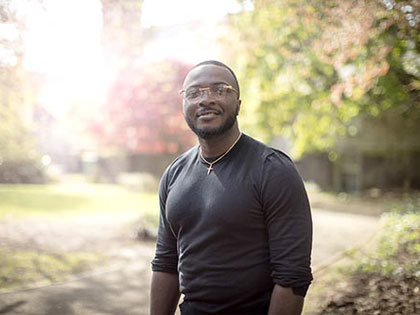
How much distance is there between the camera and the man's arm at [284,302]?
2.07 m

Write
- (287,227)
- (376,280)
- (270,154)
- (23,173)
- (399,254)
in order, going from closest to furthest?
(287,227), (270,154), (376,280), (399,254), (23,173)

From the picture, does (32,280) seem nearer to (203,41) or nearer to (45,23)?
(45,23)

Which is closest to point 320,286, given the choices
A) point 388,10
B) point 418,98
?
point 418,98

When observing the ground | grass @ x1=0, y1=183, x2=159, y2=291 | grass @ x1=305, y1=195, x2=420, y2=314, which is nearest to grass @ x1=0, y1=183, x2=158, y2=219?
Answer: grass @ x1=0, y1=183, x2=159, y2=291

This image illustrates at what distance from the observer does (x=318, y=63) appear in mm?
10797

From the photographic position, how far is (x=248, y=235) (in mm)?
2152

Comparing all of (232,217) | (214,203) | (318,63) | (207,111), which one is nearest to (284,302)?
(232,217)

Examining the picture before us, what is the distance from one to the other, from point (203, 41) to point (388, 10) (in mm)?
7378

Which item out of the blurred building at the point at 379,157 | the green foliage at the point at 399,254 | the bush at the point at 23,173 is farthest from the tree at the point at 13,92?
the blurred building at the point at 379,157

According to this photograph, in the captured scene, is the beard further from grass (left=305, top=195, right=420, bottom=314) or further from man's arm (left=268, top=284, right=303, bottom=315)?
grass (left=305, top=195, right=420, bottom=314)

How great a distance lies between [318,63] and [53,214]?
28.3ft

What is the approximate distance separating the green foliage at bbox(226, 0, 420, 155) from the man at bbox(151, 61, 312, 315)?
3613mm

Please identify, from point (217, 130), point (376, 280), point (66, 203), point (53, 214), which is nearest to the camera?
point (217, 130)

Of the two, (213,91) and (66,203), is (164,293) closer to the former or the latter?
(213,91)
